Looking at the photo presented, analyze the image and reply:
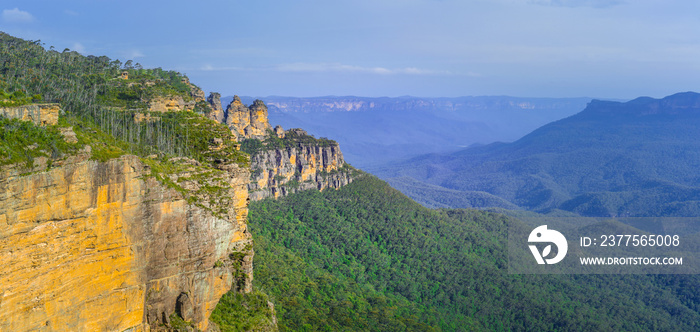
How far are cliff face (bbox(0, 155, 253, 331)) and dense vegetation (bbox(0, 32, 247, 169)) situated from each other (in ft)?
7.83

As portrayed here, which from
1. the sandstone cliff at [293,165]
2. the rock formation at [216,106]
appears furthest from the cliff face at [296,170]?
the rock formation at [216,106]

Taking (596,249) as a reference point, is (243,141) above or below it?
above

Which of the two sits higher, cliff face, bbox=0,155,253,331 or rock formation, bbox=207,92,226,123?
rock formation, bbox=207,92,226,123

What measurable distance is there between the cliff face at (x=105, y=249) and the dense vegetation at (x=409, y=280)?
15963 mm

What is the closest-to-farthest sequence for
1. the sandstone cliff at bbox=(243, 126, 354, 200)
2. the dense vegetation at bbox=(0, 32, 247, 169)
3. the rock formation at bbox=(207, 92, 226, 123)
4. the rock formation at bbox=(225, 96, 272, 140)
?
the dense vegetation at bbox=(0, 32, 247, 169), the sandstone cliff at bbox=(243, 126, 354, 200), the rock formation at bbox=(207, 92, 226, 123), the rock formation at bbox=(225, 96, 272, 140)

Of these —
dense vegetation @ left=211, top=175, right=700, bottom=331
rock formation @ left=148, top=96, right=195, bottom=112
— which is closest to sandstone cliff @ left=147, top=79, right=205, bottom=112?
rock formation @ left=148, top=96, right=195, bottom=112

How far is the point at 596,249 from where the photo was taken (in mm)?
94875

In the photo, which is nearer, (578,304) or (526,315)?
(526,315)

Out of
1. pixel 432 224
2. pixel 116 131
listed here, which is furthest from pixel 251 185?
pixel 116 131

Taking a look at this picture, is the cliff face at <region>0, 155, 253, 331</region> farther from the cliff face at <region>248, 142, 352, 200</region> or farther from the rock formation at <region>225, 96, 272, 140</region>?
the rock formation at <region>225, 96, 272, 140</region>

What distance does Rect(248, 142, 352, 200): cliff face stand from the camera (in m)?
77.4

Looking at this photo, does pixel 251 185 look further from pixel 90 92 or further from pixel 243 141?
pixel 90 92

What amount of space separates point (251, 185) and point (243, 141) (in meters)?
8.67

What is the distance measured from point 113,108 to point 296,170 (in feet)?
154
